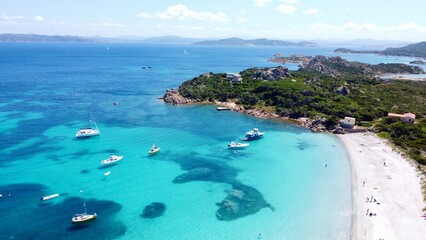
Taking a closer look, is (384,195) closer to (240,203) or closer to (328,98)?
(240,203)

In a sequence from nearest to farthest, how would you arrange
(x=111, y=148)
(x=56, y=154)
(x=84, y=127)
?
(x=56, y=154) < (x=111, y=148) < (x=84, y=127)

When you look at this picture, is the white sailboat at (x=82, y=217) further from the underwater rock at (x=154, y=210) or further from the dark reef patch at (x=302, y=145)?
the dark reef patch at (x=302, y=145)

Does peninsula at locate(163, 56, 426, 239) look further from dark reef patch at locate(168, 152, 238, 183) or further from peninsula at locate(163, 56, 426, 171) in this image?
dark reef patch at locate(168, 152, 238, 183)

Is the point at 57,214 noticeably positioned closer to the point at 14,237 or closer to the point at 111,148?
the point at 14,237

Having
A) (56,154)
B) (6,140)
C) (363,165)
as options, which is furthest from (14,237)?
(363,165)

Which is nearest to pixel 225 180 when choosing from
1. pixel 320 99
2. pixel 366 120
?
pixel 366 120

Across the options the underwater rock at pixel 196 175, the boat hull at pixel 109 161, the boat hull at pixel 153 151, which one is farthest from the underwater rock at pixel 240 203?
the boat hull at pixel 109 161
